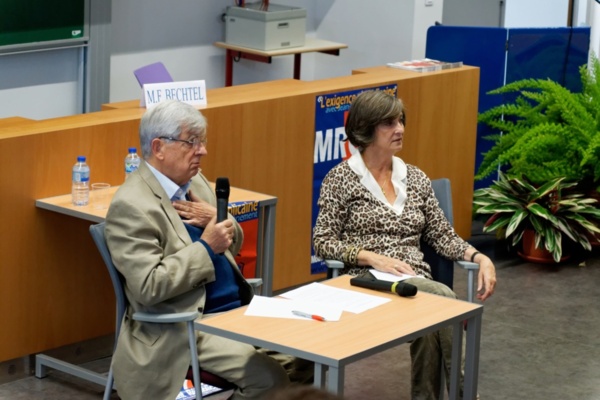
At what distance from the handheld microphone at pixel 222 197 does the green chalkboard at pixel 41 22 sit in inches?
174

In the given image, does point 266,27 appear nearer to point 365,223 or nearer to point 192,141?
point 365,223

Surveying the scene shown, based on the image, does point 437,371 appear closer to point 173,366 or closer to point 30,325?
point 173,366

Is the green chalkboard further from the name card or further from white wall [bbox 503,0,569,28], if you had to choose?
white wall [bbox 503,0,569,28]

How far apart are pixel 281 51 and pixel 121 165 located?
412cm

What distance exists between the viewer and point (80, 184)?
448cm

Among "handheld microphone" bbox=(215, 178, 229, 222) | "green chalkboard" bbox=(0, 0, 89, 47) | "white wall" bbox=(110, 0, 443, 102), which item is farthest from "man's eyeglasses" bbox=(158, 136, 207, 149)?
"white wall" bbox=(110, 0, 443, 102)

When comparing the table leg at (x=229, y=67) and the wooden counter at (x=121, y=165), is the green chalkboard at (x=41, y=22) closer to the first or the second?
the table leg at (x=229, y=67)

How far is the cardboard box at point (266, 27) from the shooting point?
8727mm

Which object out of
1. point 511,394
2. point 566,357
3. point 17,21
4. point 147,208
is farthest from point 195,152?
point 17,21

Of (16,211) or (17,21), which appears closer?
(16,211)

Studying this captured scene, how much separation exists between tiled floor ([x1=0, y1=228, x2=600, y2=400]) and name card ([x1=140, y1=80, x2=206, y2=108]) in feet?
4.01

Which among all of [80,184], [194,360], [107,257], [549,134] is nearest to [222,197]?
[107,257]

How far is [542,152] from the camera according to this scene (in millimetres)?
7129

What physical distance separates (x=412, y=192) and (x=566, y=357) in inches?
56.5
